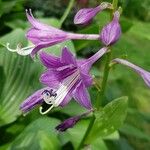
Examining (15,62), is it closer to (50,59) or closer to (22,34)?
(22,34)

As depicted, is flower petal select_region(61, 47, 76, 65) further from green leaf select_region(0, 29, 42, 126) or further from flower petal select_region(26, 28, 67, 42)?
green leaf select_region(0, 29, 42, 126)

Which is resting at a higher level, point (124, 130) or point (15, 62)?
point (15, 62)

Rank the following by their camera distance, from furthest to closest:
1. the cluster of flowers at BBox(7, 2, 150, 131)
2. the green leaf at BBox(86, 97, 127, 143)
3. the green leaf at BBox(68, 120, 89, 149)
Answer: the green leaf at BBox(68, 120, 89, 149) → the green leaf at BBox(86, 97, 127, 143) → the cluster of flowers at BBox(7, 2, 150, 131)

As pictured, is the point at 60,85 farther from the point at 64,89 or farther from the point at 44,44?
the point at 44,44

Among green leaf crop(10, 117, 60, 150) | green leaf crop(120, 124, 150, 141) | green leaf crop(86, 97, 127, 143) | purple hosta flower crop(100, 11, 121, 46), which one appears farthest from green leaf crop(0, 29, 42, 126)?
purple hosta flower crop(100, 11, 121, 46)

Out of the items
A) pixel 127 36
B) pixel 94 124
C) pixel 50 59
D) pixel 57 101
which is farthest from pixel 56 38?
pixel 127 36
